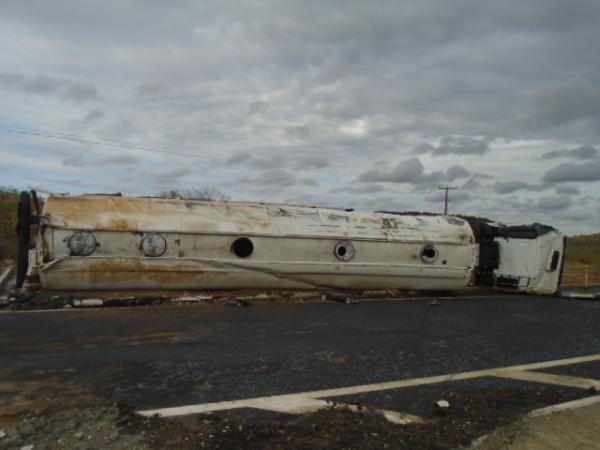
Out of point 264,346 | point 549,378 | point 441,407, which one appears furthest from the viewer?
point 264,346

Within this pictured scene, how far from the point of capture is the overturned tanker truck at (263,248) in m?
8.45

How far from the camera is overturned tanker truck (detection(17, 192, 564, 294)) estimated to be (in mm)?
8445

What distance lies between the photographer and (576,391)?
4.59 m

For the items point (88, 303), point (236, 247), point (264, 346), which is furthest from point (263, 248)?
point (264, 346)

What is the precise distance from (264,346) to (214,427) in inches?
93.7

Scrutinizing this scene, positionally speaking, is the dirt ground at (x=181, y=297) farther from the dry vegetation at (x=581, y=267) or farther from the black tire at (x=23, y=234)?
the dry vegetation at (x=581, y=267)

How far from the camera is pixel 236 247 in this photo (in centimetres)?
940

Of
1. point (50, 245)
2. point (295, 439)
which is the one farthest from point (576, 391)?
point (50, 245)

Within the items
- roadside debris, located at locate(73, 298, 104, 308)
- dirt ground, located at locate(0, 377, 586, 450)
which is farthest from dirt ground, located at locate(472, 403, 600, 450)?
roadside debris, located at locate(73, 298, 104, 308)

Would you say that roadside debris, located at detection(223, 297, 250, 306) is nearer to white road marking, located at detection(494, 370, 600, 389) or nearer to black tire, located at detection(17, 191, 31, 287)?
black tire, located at detection(17, 191, 31, 287)

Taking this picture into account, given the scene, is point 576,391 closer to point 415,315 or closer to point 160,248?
point 415,315

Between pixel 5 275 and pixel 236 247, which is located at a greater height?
pixel 236 247

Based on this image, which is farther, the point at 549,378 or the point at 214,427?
the point at 549,378

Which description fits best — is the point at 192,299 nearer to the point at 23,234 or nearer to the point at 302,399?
the point at 23,234
